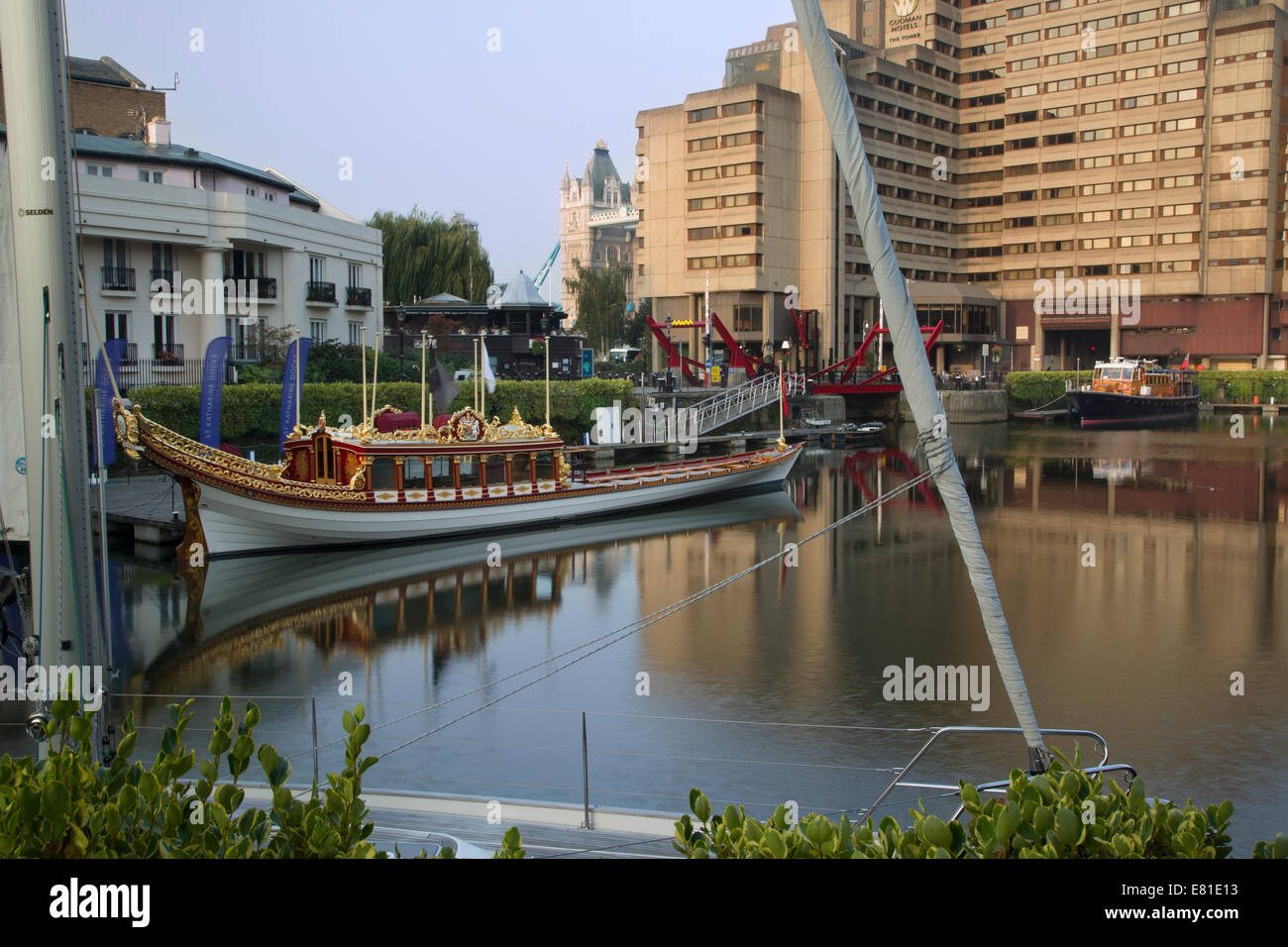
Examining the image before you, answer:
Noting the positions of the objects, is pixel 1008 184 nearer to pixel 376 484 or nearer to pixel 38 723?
pixel 376 484

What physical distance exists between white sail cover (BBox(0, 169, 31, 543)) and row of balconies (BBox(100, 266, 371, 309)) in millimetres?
29456

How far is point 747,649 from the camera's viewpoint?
69.5ft

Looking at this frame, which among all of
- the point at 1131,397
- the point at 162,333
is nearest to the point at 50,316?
the point at 162,333

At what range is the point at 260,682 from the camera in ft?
64.2

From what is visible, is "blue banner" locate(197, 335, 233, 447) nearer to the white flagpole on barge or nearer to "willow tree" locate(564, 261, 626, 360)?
the white flagpole on barge

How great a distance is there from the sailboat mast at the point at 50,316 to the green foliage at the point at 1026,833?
17.7 feet

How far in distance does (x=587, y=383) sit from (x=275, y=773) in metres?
48.9

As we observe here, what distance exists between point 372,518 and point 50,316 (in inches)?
959

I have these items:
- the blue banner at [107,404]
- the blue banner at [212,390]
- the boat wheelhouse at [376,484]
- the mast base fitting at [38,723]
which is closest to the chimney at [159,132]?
the blue banner at [107,404]

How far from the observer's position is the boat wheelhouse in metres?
29.3

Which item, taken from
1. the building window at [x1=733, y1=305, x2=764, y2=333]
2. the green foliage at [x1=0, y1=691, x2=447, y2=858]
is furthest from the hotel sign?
the green foliage at [x1=0, y1=691, x2=447, y2=858]

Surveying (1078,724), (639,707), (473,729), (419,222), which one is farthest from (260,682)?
(419,222)

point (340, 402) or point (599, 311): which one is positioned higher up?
point (599, 311)
